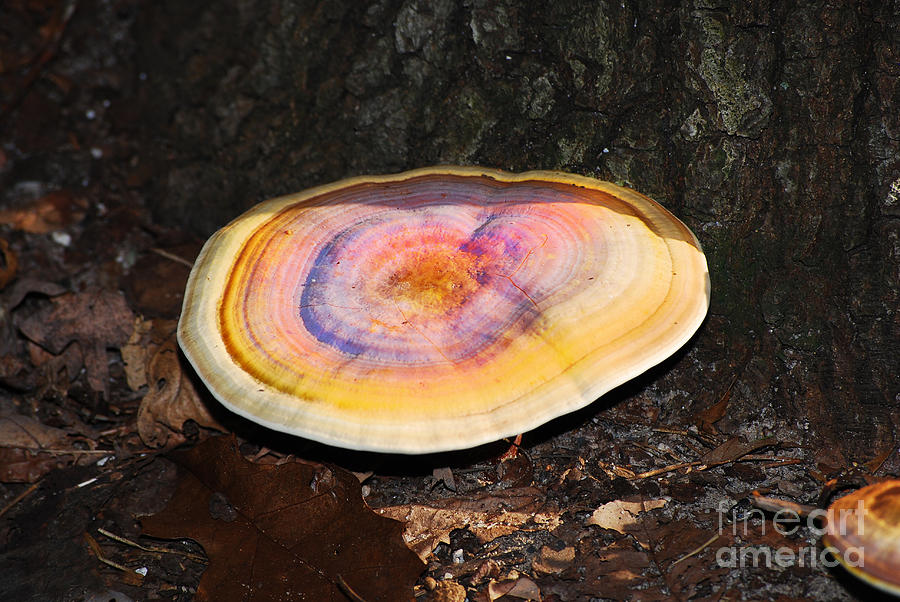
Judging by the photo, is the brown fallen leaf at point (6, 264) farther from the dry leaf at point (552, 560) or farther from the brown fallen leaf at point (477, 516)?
the dry leaf at point (552, 560)

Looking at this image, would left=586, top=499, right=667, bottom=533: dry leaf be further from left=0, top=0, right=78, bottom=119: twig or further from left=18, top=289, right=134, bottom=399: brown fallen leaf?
left=0, top=0, right=78, bottom=119: twig

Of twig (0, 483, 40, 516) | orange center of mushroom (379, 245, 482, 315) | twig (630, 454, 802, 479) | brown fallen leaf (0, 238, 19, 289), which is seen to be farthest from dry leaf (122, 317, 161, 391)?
twig (630, 454, 802, 479)

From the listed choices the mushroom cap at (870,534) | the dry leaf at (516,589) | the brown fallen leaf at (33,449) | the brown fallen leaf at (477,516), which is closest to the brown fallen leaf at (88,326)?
the brown fallen leaf at (33,449)

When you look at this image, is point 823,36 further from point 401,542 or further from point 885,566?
point 401,542

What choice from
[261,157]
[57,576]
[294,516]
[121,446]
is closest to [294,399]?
[294,516]

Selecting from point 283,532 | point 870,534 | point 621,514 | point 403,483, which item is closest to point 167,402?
point 283,532

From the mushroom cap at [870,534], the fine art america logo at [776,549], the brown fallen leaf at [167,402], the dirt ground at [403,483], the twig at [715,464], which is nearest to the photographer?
the mushroom cap at [870,534]

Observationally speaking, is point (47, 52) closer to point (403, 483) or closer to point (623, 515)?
point (403, 483)
